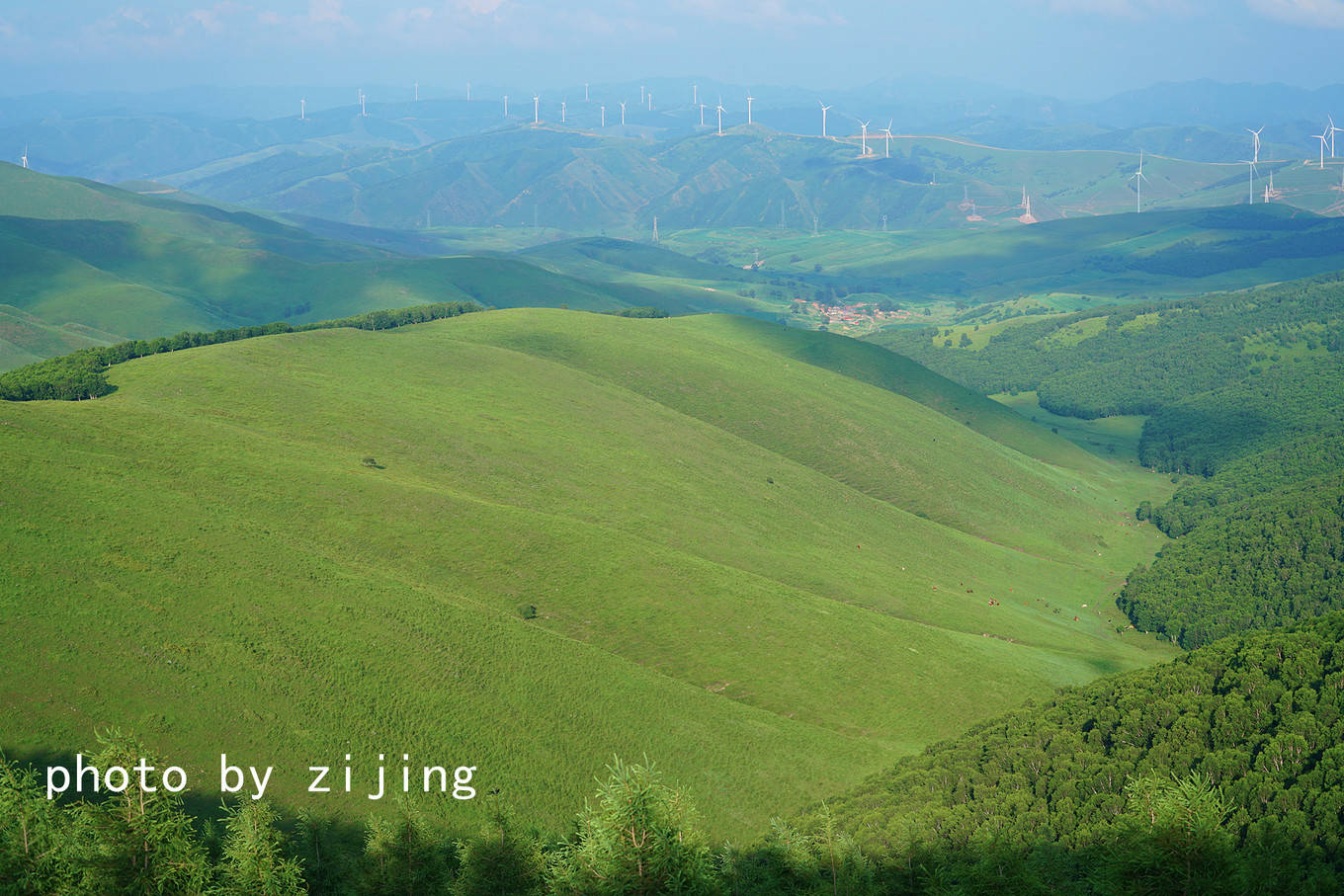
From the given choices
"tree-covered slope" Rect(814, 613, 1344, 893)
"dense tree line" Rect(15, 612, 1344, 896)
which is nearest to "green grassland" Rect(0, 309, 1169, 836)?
"dense tree line" Rect(15, 612, 1344, 896)

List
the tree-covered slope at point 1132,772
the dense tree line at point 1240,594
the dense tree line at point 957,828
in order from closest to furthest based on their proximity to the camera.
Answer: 1. the dense tree line at point 957,828
2. the tree-covered slope at point 1132,772
3. the dense tree line at point 1240,594

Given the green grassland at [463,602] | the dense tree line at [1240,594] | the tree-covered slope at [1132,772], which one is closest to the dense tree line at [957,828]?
the tree-covered slope at [1132,772]

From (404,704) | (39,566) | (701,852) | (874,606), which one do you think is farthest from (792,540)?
(701,852)

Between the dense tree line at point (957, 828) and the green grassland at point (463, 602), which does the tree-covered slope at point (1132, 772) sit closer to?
the dense tree line at point (957, 828)

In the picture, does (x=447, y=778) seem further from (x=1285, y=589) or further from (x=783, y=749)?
(x=1285, y=589)

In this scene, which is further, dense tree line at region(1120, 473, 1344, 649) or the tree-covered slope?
dense tree line at region(1120, 473, 1344, 649)

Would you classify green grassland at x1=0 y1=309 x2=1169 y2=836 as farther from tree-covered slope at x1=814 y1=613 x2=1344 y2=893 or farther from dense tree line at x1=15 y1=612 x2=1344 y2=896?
tree-covered slope at x1=814 y1=613 x2=1344 y2=893

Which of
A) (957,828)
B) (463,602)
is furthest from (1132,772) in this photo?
(463,602)
